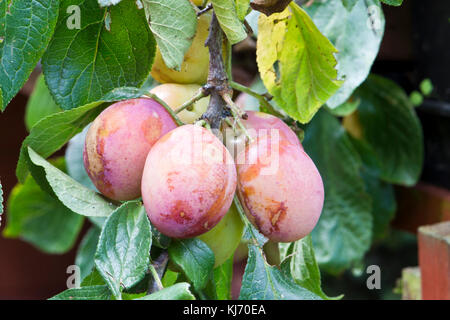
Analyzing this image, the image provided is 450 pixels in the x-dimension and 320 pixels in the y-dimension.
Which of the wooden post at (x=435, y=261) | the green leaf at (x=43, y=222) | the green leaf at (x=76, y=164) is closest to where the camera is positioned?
the wooden post at (x=435, y=261)

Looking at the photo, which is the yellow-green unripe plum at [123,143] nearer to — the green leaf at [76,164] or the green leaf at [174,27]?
the green leaf at [174,27]

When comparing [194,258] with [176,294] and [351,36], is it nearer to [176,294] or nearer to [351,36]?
[176,294]

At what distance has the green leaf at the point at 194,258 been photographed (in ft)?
1.16

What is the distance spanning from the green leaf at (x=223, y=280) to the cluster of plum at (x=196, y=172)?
0.14 meters

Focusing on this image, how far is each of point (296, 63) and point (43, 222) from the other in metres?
0.82

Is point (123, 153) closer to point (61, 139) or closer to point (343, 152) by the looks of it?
point (61, 139)

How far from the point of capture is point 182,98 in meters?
0.41

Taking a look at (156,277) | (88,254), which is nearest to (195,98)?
(156,277)

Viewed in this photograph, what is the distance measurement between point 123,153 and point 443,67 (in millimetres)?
643

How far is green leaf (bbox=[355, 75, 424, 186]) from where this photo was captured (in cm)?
86

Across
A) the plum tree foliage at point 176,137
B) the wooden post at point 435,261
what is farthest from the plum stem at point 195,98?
the wooden post at point 435,261

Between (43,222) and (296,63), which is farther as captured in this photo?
(43,222)

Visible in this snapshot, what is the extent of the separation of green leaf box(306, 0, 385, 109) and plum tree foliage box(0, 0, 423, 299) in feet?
0.10

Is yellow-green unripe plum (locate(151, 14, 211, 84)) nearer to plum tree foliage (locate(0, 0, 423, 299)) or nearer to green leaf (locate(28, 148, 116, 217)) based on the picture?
plum tree foliage (locate(0, 0, 423, 299))
